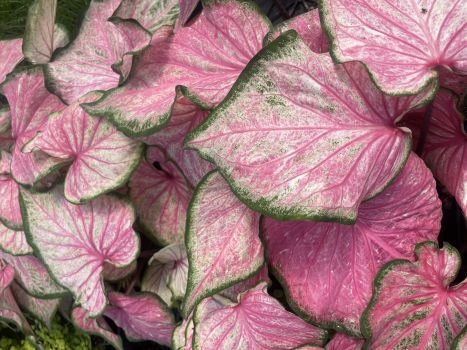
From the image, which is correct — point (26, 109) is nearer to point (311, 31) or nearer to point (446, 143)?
point (311, 31)

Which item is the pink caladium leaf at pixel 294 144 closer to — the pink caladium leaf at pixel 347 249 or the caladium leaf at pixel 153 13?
the pink caladium leaf at pixel 347 249

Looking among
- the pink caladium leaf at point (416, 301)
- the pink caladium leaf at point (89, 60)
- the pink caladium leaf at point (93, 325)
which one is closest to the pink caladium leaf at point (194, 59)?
the pink caladium leaf at point (89, 60)

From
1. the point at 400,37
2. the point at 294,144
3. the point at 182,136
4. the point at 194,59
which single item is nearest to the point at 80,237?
the point at 182,136

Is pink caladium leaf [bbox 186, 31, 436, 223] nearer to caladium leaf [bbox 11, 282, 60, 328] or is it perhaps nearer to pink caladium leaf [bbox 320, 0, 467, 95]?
pink caladium leaf [bbox 320, 0, 467, 95]

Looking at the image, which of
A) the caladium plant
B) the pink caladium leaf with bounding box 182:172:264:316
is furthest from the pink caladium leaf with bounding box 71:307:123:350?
the pink caladium leaf with bounding box 182:172:264:316

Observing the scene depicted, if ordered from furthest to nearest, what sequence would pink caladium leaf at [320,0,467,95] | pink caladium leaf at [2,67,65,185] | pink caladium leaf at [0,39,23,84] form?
pink caladium leaf at [0,39,23,84]
pink caladium leaf at [2,67,65,185]
pink caladium leaf at [320,0,467,95]
